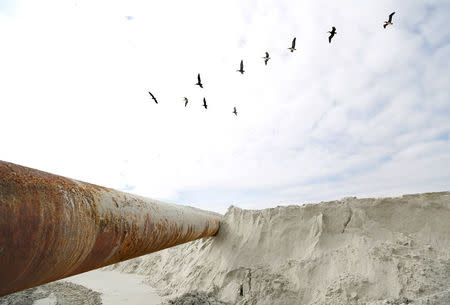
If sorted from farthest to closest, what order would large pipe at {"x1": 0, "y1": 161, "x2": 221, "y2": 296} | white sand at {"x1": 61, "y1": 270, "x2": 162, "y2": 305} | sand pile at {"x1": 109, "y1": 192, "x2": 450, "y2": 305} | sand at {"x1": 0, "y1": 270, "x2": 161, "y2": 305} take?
white sand at {"x1": 61, "y1": 270, "x2": 162, "y2": 305}, sand at {"x1": 0, "y1": 270, "x2": 161, "y2": 305}, sand pile at {"x1": 109, "y1": 192, "x2": 450, "y2": 305}, large pipe at {"x1": 0, "y1": 161, "x2": 221, "y2": 296}

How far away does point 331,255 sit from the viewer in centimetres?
551

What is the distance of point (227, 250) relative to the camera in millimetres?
6801

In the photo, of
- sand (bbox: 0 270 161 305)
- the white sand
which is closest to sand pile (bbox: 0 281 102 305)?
sand (bbox: 0 270 161 305)

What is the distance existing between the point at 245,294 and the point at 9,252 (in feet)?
15.9

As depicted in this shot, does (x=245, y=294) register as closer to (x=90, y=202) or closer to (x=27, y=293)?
(x=90, y=202)

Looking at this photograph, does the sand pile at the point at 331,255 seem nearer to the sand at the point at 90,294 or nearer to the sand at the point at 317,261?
the sand at the point at 317,261

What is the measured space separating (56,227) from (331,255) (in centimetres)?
543

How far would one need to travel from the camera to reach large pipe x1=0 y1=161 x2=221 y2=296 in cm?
143

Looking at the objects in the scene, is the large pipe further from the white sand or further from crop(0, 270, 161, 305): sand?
crop(0, 270, 161, 305): sand

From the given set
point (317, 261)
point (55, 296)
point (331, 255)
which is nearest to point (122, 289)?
point (55, 296)

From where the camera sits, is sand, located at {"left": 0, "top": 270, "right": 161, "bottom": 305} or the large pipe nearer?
the large pipe

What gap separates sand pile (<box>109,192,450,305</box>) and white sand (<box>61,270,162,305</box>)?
24.8 inches

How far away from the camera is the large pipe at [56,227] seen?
1430 millimetres

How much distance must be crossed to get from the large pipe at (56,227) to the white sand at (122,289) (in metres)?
4.43
